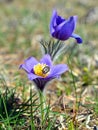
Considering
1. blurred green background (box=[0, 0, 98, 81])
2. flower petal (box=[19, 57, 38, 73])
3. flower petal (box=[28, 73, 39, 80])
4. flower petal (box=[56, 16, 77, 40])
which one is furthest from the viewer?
blurred green background (box=[0, 0, 98, 81])

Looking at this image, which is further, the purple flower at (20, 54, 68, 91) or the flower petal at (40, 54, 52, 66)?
the flower petal at (40, 54, 52, 66)

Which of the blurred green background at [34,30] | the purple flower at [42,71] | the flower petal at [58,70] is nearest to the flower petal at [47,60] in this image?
the purple flower at [42,71]

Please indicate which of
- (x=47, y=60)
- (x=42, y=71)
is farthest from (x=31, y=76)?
(x=47, y=60)

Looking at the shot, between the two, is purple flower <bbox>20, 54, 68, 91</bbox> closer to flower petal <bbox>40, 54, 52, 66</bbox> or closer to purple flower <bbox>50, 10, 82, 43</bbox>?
flower petal <bbox>40, 54, 52, 66</bbox>

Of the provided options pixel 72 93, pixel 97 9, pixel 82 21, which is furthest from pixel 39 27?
pixel 72 93

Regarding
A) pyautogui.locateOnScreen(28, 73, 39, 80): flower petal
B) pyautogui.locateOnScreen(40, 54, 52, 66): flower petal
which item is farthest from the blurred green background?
pyautogui.locateOnScreen(28, 73, 39, 80): flower petal

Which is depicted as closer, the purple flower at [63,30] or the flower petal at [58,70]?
the flower petal at [58,70]

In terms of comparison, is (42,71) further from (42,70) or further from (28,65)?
(28,65)

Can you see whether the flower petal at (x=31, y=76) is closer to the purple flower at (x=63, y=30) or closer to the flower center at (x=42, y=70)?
the flower center at (x=42, y=70)

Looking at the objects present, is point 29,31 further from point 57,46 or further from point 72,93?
point 57,46
